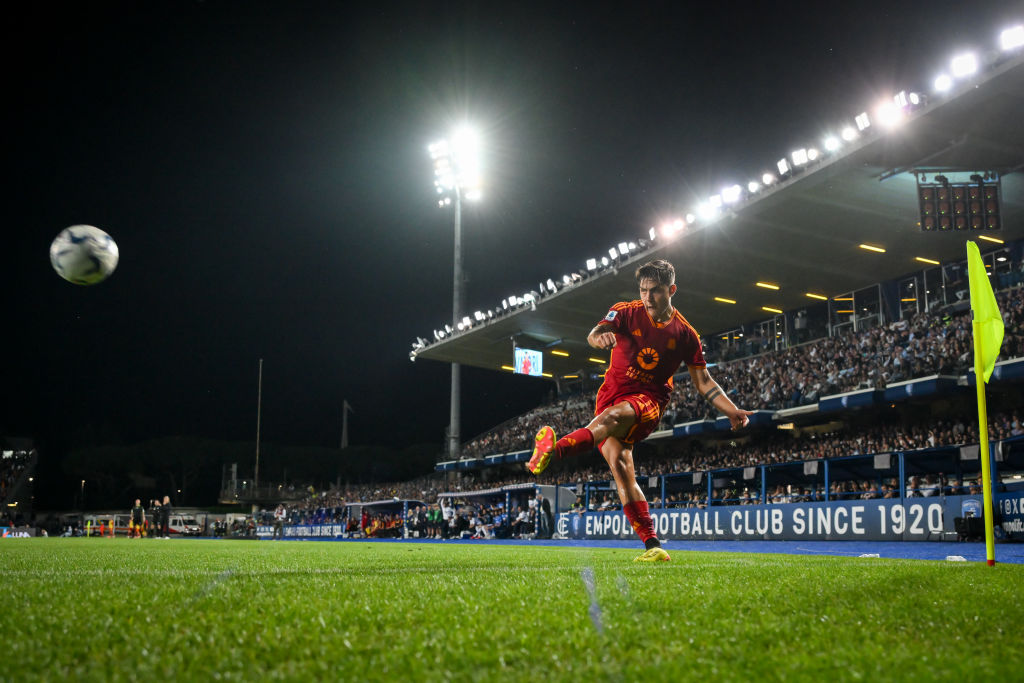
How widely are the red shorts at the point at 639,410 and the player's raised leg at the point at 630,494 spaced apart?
0.37ft

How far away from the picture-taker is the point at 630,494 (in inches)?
263

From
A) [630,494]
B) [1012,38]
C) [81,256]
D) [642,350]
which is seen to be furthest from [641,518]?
[1012,38]

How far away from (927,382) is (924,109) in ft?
27.0

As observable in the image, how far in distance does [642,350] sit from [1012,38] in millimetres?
16177

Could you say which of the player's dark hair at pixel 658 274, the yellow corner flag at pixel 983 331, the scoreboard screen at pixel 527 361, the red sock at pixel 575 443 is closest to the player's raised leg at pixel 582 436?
the red sock at pixel 575 443

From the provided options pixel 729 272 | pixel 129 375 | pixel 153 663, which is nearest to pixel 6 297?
pixel 129 375

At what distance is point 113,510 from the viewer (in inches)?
2459

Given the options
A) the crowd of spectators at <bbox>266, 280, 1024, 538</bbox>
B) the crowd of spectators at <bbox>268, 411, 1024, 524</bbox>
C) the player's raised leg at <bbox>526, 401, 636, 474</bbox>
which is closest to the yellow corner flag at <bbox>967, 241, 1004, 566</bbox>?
the player's raised leg at <bbox>526, 401, 636, 474</bbox>

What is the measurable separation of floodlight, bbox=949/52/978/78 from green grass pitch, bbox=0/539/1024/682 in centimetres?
1826

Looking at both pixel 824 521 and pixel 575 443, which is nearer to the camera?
pixel 575 443

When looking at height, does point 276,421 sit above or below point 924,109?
below

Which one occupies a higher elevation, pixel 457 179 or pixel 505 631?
pixel 457 179

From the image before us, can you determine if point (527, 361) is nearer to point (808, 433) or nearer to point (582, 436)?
point (808, 433)

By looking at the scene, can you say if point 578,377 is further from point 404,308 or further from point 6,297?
point 6,297
